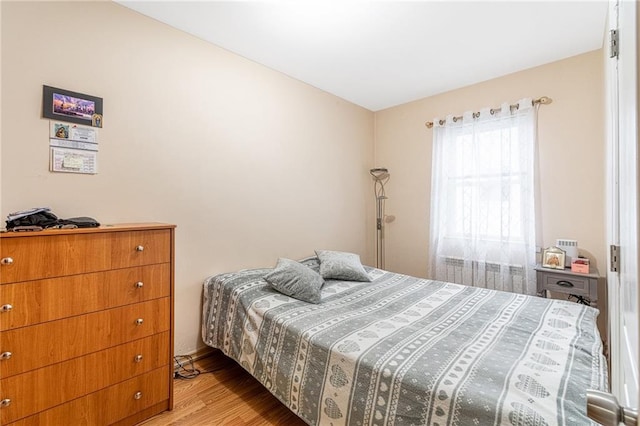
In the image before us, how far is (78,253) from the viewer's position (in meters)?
1.46

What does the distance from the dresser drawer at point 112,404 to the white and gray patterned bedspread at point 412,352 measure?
487 millimetres

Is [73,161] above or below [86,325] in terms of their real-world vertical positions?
above

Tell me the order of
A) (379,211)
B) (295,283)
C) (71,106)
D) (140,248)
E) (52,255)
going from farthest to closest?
(379,211) < (295,283) < (71,106) < (140,248) < (52,255)

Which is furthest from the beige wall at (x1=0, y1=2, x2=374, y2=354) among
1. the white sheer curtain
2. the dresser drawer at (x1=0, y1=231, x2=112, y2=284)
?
the white sheer curtain

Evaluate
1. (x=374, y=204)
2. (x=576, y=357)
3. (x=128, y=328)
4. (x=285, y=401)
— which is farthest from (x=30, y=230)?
(x=374, y=204)

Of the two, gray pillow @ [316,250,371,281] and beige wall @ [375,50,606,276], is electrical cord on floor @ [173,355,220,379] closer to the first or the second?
gray pillow @ [316,250,371,281]

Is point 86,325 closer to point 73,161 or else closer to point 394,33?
point 73,161

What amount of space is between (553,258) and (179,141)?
3.35 meters

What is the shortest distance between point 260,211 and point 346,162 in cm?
147

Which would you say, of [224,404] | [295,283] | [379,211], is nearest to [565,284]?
[379,211]

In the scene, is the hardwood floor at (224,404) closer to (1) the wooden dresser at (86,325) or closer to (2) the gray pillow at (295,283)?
(1) the wooden dresser at (86,325)

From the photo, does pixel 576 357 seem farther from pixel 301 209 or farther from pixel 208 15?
pixel 208 15

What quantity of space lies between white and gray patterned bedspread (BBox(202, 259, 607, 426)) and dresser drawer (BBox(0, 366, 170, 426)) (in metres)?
0.49

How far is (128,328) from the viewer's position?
1.64 meters
